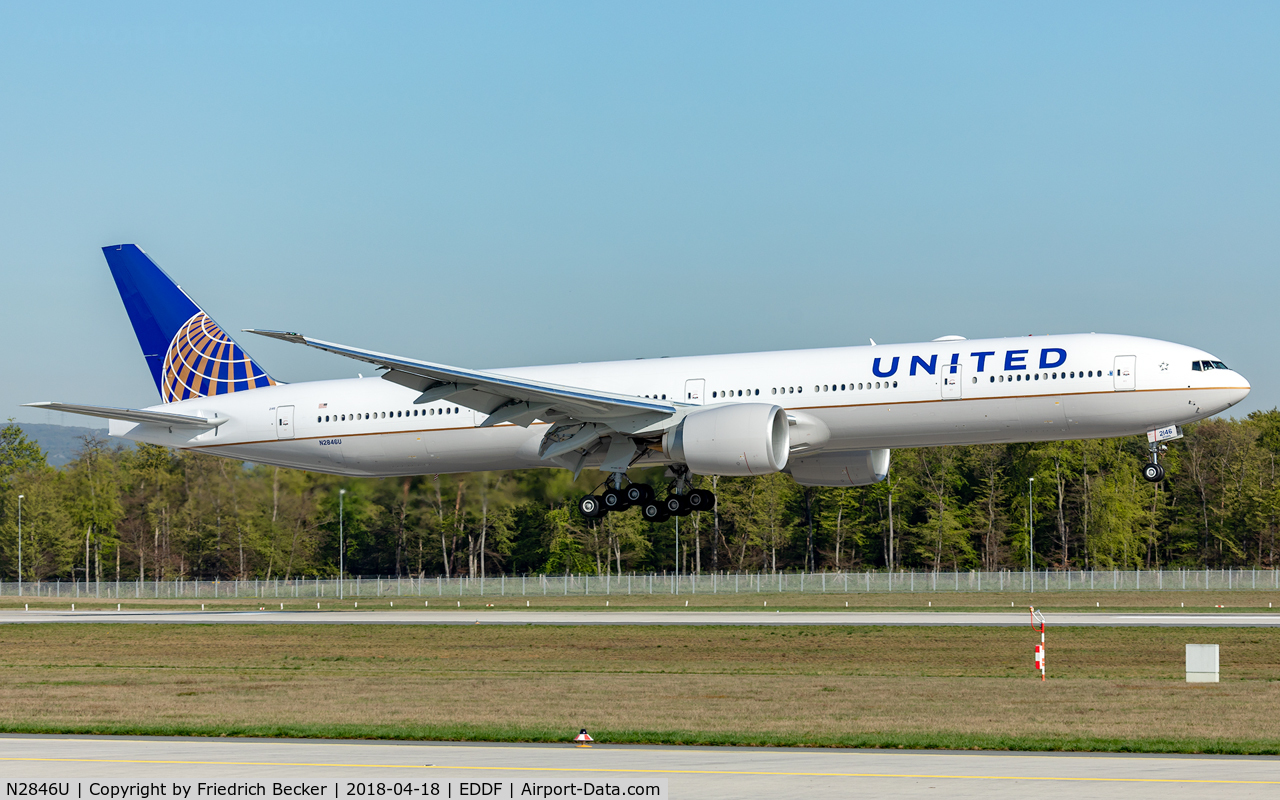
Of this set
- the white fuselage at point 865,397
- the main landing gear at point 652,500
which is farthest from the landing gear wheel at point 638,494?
the white fuselage at point 865,397

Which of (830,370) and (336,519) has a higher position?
(830,370)

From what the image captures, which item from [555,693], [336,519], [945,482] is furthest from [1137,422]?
[945,482]

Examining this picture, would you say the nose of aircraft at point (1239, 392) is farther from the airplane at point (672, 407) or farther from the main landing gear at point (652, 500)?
the main landing gear at point (652, 500)

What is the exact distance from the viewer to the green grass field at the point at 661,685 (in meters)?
20.4

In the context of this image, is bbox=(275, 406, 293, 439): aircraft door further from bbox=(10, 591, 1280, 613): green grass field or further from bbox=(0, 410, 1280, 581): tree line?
bbox=(0, 410, 1280, 581): tree line

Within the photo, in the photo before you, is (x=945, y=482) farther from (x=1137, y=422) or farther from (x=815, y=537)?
(x=1137, y=422)

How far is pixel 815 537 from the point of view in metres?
107

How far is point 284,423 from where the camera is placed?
147 feet

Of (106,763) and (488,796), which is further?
(106,763)

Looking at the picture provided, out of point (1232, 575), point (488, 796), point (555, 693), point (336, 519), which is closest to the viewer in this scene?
point (488, 796)

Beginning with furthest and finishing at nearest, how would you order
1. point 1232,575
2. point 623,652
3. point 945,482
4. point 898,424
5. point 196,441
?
point 945,482
point 1232,575
point 196,441
point 898,424
point 623,652

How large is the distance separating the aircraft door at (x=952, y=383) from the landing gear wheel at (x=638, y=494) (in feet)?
31.1

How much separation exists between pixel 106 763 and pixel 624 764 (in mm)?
5974

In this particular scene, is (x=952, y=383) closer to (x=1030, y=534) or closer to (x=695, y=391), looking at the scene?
(x=695, y=391)
